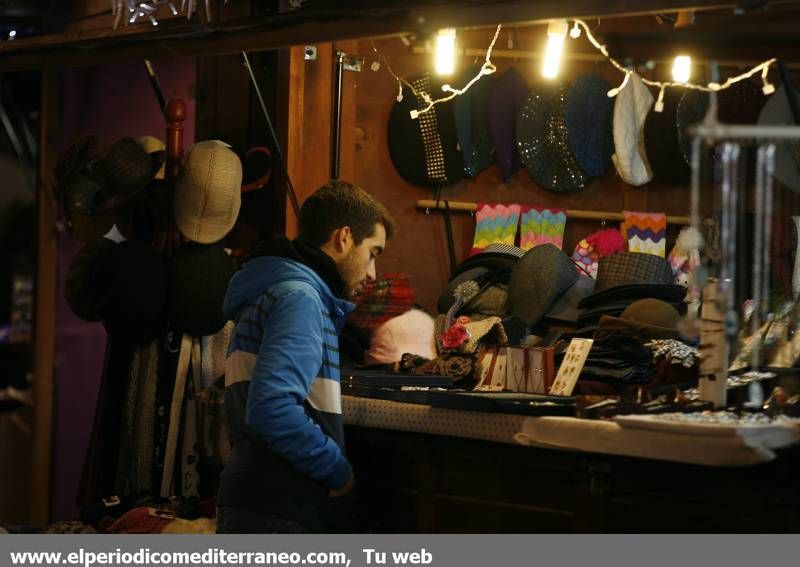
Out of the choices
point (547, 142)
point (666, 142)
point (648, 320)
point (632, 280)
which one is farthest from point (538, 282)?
point (666, 142)

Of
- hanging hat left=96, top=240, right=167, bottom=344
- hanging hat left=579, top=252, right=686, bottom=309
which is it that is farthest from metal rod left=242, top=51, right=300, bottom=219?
hanging hat left=579, top=252, right=686, bottom=309

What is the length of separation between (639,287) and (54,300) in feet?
10.8

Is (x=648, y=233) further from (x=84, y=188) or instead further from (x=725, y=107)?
(x=84, y=188)

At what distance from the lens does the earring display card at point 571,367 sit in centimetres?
472

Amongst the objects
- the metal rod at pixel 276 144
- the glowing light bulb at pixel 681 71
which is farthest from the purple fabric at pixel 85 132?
the glowing light bulb at pixel 681 71

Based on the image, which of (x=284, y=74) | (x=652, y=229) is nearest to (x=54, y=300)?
(x=284, y=74)

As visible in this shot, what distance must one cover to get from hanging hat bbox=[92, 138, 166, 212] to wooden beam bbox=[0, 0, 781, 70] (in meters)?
0.51

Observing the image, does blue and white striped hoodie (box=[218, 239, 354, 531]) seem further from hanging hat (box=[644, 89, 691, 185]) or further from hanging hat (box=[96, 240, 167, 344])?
hanging hat (box=[644, 89, 691, 185])

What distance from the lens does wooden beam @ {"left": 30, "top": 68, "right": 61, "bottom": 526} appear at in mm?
6926

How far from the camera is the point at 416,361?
208 inches

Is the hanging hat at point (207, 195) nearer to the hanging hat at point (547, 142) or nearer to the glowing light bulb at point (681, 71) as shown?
the hanging hat at point (547, 142)

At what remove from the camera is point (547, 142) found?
7059 millimetres

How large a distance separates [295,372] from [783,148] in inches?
133

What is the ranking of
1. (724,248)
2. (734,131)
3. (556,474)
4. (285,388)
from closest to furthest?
(734,131) < (724,248) < (285,388) < (556,474)
